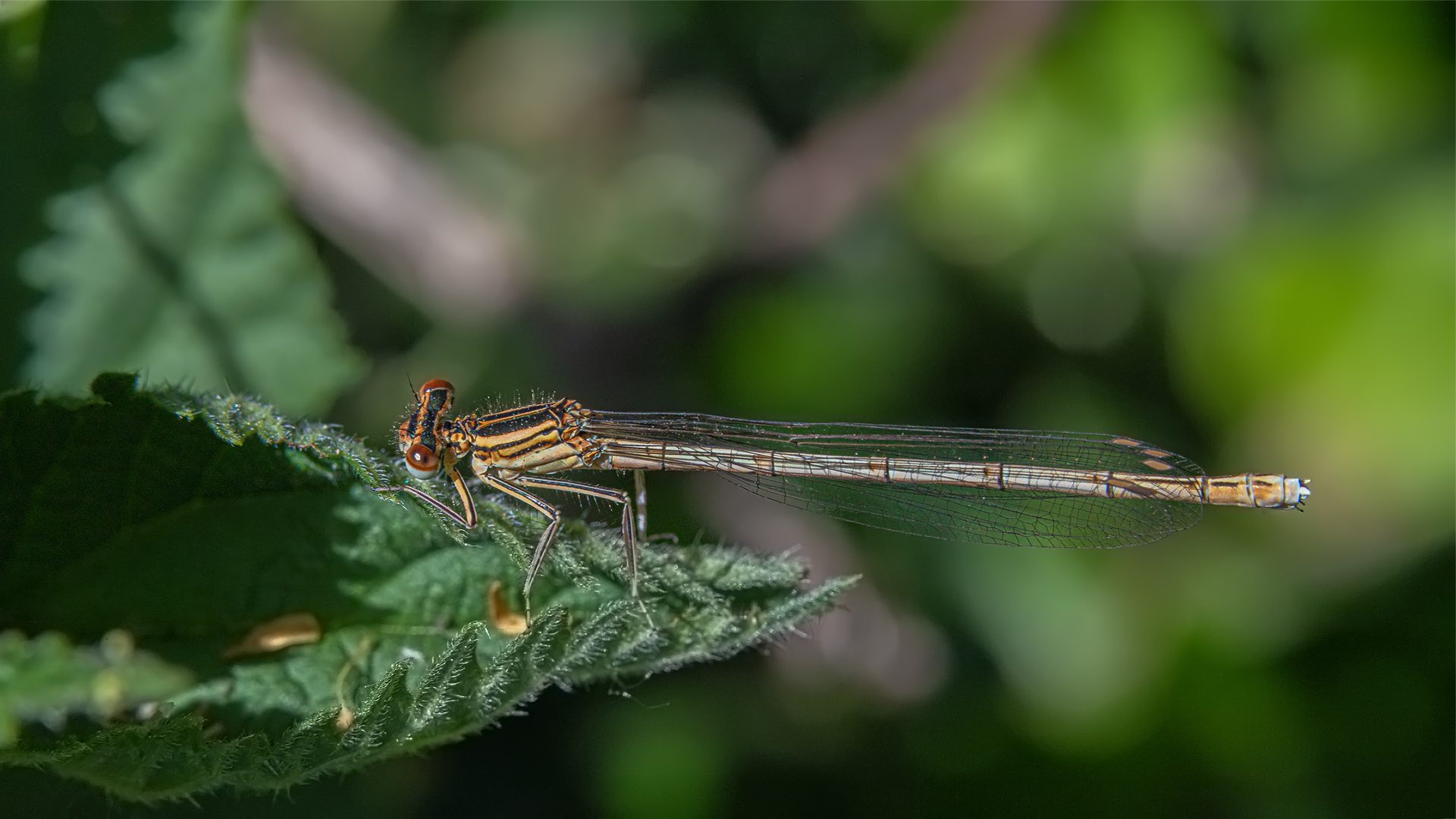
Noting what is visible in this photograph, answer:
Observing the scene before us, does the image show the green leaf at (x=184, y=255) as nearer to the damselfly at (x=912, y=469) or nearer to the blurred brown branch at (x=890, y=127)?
the damselfly at (x=912, y=469)

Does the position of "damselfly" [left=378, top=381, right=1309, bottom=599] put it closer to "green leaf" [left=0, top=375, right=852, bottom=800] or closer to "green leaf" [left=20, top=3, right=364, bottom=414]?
"green leaf" [left=20, top=3, right=364, bottom=414]

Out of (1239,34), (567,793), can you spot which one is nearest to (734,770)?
(567,793)

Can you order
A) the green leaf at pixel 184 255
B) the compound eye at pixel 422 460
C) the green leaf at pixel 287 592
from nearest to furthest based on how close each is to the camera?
the green leaf at pixel 287 592, the green leaf at pixel 184 255, the compound eye at pixel 422 460

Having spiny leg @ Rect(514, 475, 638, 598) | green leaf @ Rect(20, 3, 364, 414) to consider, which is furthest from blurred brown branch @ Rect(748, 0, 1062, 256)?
green leaf @ Rect(20, 3, 364, 414)

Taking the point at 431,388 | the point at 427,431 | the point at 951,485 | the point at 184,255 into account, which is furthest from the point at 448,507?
the point at 951,485

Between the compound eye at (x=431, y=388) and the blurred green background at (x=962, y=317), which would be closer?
the compound eye at (x=431, y=388)

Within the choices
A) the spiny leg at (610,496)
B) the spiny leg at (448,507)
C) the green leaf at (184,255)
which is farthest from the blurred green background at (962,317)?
the spiny leg at (448,507)

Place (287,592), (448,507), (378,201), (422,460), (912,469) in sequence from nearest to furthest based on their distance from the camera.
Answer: (448,507) → (287,592) → (422,460) → (912,469) → (378,201)

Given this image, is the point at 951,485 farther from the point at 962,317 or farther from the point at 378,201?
the point at 378,201
